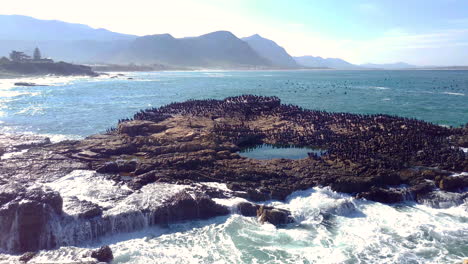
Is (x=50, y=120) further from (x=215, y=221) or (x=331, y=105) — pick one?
(x=331, y=105)

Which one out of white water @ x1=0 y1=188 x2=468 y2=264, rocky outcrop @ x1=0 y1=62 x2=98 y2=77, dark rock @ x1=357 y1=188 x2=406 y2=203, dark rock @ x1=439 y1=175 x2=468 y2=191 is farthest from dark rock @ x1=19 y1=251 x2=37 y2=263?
rocky outcrop @ x1=0 y1=62 x2=98 y2=77

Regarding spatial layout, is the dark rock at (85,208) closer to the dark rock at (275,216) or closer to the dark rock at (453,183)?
the dark rock at (275,216)

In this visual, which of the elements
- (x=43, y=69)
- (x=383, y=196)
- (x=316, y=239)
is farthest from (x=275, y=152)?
(x=43, y=69)

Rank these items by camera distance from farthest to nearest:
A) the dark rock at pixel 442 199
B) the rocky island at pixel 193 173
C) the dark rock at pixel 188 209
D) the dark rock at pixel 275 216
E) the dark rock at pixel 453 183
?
the dark rock at pixel 453 183
the dark rock at pixel 442 199
the dark rock at pixel 188 209
the dark rock at pixel 275 216
the rocky island at pixel 193 173

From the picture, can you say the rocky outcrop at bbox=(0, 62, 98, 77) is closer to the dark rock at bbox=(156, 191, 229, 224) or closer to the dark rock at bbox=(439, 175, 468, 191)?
the dark rock at bbox=(156, 191, 229, 224)

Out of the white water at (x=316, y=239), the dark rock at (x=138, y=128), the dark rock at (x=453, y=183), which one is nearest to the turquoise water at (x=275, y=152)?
the white water at (x=316, y=239)

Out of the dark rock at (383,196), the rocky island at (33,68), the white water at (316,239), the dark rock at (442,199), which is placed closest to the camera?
the white water at (316,239)

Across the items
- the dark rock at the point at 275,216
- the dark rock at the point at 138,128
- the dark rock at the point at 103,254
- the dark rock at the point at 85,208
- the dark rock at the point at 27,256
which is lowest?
the dark rock at the point at 27,256

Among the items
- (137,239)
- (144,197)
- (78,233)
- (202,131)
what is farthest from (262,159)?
(78,233)
